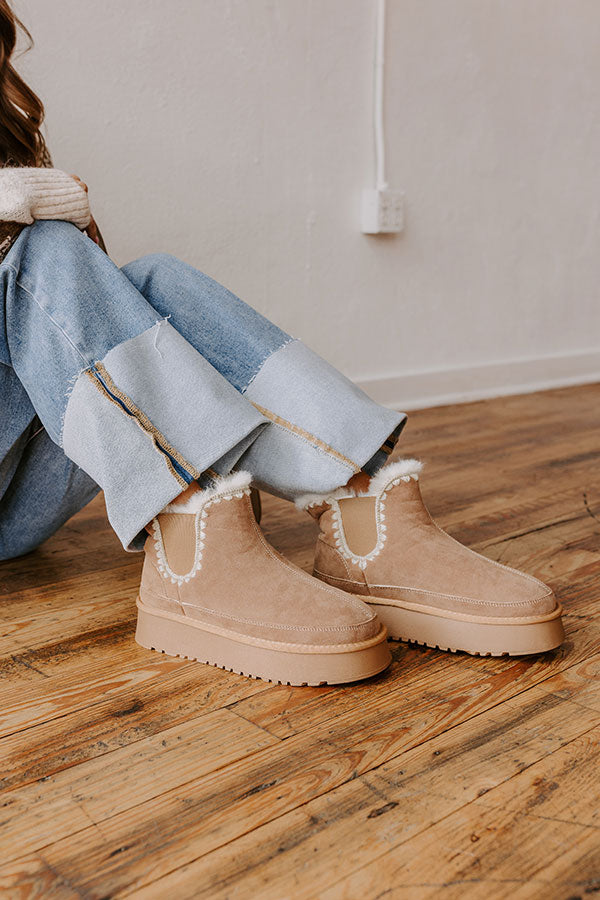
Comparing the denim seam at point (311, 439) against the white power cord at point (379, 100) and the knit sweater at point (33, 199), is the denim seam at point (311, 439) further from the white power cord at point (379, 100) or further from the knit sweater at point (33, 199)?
the white power cord at point (379, 100)

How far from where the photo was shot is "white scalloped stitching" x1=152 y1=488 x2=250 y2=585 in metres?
0.75

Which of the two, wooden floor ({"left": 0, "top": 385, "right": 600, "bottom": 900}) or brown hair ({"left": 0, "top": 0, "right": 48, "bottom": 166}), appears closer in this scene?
wooden floor ({"left": 0, "top": 385, "right": 600, "bottom": 900})

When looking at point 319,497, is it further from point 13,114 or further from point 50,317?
point 13,114

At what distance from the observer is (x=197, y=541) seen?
761 mm

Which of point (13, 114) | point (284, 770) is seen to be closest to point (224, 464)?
point (284, 770)

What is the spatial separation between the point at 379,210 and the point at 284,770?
1741 millimetres

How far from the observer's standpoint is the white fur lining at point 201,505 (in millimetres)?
753

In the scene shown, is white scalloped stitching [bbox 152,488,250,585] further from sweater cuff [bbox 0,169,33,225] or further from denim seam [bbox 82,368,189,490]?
sweater cuff [bbox 0,169,33,225]

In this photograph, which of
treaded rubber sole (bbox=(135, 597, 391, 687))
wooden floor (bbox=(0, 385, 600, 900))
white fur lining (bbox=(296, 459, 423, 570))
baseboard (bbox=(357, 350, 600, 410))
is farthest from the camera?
baseboard (bbox=(357, 350, 600, 410))

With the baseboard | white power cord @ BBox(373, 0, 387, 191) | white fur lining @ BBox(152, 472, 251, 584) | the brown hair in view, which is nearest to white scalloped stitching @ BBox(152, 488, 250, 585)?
white fur lining @ BBox(152, 472, 251, 584)

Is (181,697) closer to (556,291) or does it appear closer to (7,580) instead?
(7,580)

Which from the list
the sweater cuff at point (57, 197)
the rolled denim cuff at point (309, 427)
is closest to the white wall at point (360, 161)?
the sweater cuff at point (57, 197)

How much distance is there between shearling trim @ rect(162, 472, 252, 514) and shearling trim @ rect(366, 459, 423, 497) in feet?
0.43

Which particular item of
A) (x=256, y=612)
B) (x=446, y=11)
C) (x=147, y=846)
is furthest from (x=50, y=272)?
(x=446, y=11)
